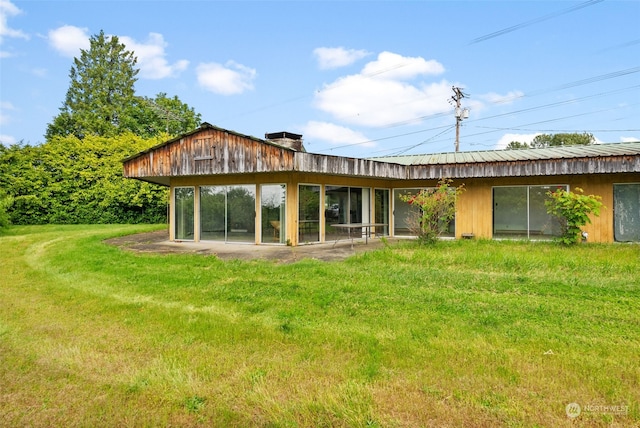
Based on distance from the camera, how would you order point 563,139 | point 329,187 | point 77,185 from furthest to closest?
1. point 563,139
2. point 77,185
3. point 329,187

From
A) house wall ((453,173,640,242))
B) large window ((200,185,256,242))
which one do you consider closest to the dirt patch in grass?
large window ((200,185,256,242))

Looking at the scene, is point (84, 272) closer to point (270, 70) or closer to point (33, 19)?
point (33, 19)

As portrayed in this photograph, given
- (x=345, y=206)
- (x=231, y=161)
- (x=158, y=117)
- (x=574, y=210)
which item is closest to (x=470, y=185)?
(x=574, y=210)

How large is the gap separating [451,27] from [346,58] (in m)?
8.61

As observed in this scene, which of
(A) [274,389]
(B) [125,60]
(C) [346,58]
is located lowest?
(A) [274,389]

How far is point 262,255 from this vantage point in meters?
10.2

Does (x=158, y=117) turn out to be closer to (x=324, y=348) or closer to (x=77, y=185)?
(x=77, y=185)

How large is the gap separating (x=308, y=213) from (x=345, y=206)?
181 cm

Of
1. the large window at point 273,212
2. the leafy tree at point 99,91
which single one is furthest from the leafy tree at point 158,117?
the large window at point 273,212

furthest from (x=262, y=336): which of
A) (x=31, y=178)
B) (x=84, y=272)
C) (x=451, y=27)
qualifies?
(x=31, y=178)

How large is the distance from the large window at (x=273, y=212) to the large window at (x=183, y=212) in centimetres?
312

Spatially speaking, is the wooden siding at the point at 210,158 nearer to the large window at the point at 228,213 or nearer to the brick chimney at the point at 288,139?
the large window at the point at 228,213

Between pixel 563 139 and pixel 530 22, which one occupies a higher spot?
pixel 530 22

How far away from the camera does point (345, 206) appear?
46.4ft
